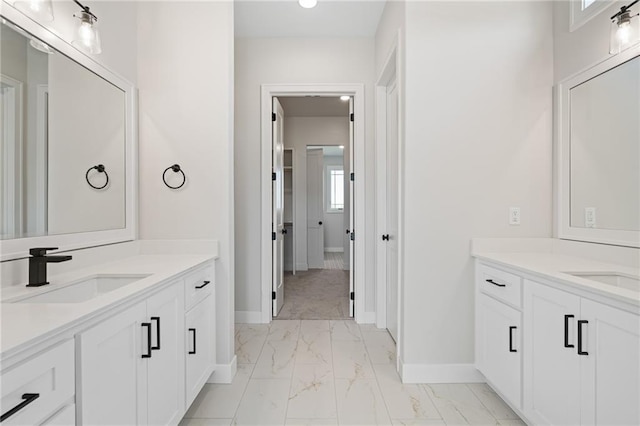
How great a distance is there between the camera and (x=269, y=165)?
343cm

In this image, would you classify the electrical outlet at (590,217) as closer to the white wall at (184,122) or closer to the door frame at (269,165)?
the door frame at (269,165)

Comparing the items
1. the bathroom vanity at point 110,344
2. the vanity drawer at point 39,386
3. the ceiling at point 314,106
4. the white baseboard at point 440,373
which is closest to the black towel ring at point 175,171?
the bathroom vanity at point 110,344

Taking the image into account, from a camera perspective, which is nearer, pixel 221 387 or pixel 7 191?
pixel 7 191

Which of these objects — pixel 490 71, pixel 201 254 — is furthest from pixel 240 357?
pixel 490 71

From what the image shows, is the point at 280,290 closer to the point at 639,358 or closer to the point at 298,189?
the point at 298,189

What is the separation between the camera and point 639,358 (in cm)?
115

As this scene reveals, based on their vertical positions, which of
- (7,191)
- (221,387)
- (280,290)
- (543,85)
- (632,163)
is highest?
(543,85)

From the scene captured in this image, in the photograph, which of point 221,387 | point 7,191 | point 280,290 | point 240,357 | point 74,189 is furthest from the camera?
point 280,290

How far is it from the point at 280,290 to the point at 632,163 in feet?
10.5

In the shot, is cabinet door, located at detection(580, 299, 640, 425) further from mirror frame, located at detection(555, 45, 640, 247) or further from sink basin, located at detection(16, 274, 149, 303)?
sink basin, located at detection(16, 274, 149, 303)

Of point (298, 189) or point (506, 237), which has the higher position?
point (298, 189)

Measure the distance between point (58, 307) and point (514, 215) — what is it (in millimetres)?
2493

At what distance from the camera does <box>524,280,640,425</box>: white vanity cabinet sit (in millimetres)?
1205

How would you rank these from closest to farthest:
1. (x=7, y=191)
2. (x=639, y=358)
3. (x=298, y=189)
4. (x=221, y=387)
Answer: (x=639, y=358), (x=7, y=191), (x=221, y=387), (x=298, y=189)
